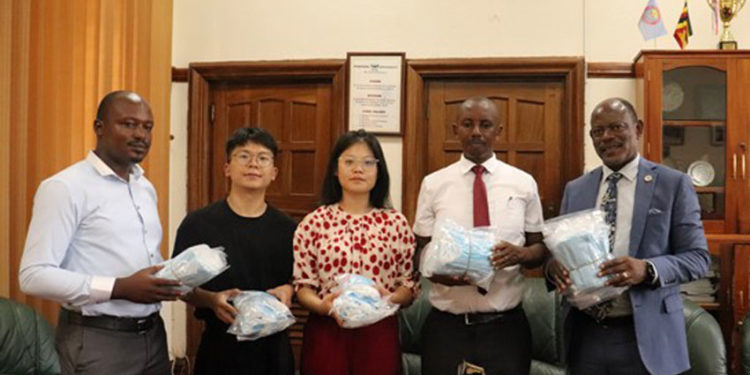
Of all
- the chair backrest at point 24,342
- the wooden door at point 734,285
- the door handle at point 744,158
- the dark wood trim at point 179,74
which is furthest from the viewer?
the dark wood trim at point 179,74

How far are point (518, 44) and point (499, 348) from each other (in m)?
2.32

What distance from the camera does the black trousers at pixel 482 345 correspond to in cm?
209

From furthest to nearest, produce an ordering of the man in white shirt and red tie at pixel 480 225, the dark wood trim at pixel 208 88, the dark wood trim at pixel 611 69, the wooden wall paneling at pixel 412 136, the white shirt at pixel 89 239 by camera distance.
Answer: the dark wood trim at pixel 208 88
the wooden wall paneling at pixel 412 136
the dark wood trim at pixel 611 69
the man in white shirt and red tie at pixel 480 225
the white shirt at pixel 89 239

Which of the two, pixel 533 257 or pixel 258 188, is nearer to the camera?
pixel 533 257

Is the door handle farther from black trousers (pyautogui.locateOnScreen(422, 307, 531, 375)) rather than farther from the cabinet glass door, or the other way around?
black trousers (pyautogui.locateOnScreen(422, 307, 531, 375))

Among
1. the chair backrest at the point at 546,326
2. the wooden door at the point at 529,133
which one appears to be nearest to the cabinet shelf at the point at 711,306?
the chair backrest at the point at 546,326

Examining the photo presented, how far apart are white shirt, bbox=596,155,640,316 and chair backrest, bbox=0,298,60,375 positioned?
7.76 feet

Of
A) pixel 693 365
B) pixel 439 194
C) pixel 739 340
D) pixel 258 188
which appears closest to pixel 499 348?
pixel 439 194

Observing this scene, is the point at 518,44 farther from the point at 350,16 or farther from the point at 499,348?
the point at 499,348

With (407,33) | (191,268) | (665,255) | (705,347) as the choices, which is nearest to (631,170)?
(665,255)

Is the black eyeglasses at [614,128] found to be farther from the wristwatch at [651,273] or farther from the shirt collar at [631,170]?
the wristwatch at [651,273]

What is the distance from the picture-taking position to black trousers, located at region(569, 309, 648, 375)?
6.43 feet

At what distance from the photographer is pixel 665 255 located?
6.47 ft

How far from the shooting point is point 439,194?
2.26 m
